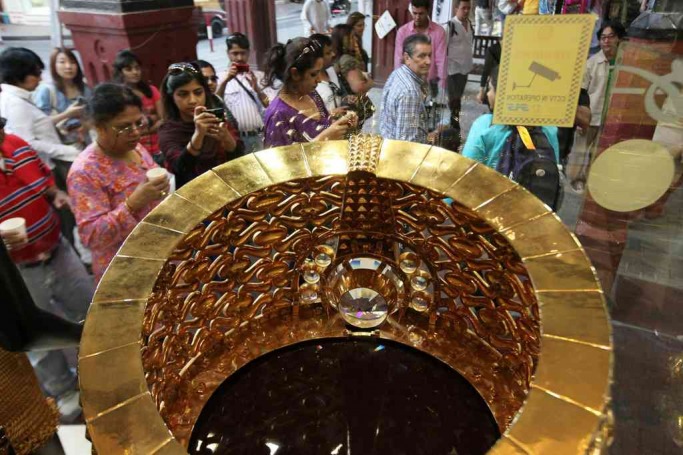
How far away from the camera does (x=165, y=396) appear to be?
33.5 inches

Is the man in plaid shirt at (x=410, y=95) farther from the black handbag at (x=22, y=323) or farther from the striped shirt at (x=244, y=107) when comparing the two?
the black handbag at (x=22, y=323)

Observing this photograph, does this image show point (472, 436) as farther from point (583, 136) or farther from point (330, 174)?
point (583, 136)

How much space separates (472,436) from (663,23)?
112 centimetres

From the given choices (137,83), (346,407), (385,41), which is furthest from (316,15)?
(346,407)

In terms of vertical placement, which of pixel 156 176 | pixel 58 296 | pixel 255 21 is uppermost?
pixel 255 21

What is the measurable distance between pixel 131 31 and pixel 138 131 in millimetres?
1313

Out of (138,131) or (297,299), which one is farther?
(138,131)

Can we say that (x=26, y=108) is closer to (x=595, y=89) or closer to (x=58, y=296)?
(x=58, y=296)

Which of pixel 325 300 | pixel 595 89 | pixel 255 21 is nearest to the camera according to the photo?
pixel 325 300

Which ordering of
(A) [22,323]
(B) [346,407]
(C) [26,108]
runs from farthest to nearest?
(C) [26,108]
(B) [346,407]
(A) [22,323]

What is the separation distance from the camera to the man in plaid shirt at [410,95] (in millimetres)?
1935

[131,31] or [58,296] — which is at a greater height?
[131,31]

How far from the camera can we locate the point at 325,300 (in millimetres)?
1063

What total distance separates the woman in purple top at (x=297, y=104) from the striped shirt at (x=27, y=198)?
69 cm
